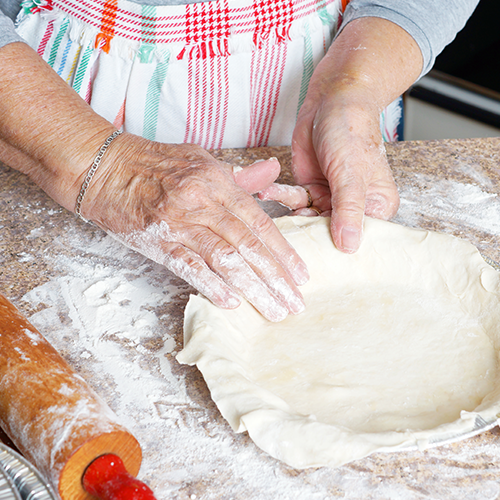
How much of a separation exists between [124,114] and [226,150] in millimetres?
355

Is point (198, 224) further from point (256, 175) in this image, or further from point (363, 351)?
point (363, 351)

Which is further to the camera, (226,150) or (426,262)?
(226,150)

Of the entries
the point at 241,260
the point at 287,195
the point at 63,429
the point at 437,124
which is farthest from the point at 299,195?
the point at 437,124

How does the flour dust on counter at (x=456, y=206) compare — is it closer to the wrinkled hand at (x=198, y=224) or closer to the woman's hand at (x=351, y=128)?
the woman's hand at (x=351, y=128)

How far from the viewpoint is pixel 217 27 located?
1.60 metres

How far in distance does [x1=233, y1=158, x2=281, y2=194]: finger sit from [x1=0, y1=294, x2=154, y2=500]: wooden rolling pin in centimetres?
61

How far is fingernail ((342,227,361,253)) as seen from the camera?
1.29m

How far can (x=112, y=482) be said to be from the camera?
78 centimetres

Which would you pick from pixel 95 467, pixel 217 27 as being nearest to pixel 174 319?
pixel 95 467

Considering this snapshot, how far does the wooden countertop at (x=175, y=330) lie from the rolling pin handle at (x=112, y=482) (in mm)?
124

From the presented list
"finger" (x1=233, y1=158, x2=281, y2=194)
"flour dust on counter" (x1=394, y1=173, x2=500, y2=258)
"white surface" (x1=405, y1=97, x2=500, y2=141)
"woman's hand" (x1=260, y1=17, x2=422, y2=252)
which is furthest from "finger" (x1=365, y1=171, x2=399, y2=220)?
"white surface" (x1=405, y1=97, x2=500, y2=141)

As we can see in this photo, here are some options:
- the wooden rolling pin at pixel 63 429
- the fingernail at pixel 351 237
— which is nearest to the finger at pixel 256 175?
the fingernail at pixel 351 237

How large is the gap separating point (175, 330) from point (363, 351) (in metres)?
0.42

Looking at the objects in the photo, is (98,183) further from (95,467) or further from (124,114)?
(95,467)
